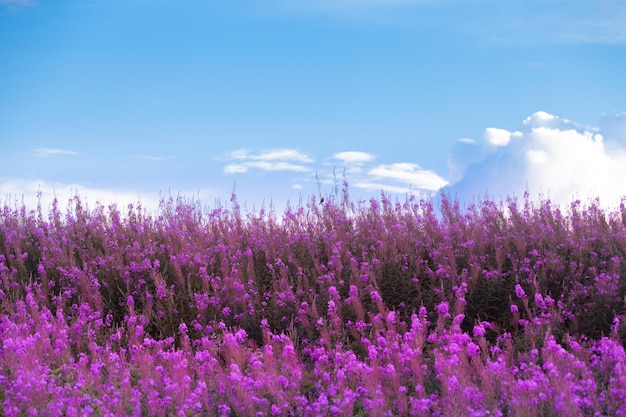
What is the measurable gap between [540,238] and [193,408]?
17.2 ft

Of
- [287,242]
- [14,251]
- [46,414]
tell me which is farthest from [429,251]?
[14,251]

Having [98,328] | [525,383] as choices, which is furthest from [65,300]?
[525,383]

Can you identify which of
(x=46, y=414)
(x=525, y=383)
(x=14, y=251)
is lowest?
(x=46, y=414)

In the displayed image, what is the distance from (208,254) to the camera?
8469mm

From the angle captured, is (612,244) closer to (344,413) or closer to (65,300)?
(344,413)

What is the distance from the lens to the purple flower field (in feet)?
13.6

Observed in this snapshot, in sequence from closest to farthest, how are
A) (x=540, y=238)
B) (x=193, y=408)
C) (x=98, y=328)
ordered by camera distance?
(x=193, y=408) → (x=98, y=328) → (x=540, y=238)

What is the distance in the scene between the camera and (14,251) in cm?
952

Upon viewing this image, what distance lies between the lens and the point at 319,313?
6504 millimetres

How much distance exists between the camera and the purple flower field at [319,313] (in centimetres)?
416

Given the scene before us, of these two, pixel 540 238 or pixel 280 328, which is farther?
pixel 540 238

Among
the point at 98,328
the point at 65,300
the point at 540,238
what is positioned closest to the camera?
the point at 98,328

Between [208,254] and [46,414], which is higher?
[208,254]

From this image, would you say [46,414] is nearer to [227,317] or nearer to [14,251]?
[227,317]
